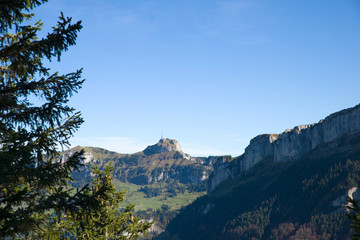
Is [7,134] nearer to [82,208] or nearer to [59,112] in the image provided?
[59,112]

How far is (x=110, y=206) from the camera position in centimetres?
2434

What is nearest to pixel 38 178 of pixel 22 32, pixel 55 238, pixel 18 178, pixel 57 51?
pixel 18 178

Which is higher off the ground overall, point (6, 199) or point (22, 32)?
point (22, 32)

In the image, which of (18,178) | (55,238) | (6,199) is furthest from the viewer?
(55,238)

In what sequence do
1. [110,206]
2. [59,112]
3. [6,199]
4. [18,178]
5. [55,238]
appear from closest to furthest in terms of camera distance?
[6,199], [18,178], [59,112], [55,238], [110,206]

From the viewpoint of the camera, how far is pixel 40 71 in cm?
1310

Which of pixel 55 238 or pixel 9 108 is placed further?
pixel 55 238

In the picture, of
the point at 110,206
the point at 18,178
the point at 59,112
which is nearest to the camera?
the point at 18,178

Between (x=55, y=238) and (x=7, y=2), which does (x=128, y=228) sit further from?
(x=7, y=2)

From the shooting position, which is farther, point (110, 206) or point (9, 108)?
point (110, 206)

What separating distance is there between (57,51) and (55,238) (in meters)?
7.69

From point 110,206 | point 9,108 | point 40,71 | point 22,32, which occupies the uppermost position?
point 22,32

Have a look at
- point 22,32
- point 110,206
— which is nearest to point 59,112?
point 22,32

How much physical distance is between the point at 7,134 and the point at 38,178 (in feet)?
6.35
